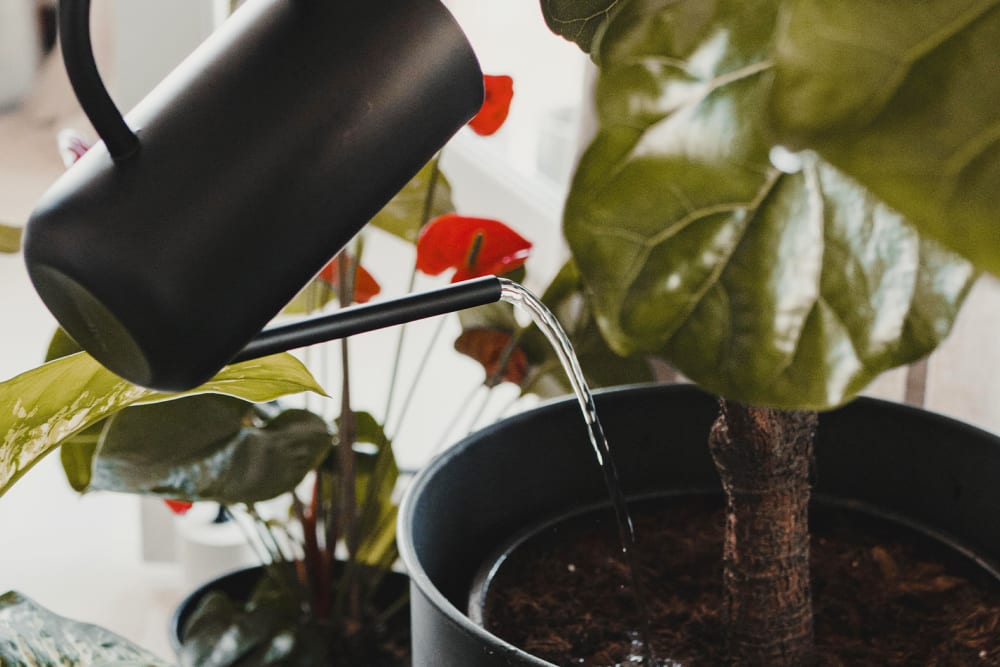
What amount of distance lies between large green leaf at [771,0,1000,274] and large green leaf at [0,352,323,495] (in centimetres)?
31

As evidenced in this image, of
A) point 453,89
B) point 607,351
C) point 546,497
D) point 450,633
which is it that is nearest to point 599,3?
point 453,89

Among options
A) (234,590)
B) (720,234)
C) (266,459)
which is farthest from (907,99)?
(234,590)

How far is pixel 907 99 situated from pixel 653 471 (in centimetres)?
61

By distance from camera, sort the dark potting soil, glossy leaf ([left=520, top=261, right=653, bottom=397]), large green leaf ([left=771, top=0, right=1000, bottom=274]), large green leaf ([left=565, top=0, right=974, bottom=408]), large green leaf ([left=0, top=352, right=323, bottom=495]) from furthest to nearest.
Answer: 1. glossy leaf ([left=520, top=261, right=653, bottom=397])
2. the dark potting soil
3. large green leaf ([left=0, top=352, right=323, bottom=495])
4. large green leaf ([left=565, top=0, right=974, bottom=408])
5. large green leaf ([left=771, top=0, right=1000, bottom=274])

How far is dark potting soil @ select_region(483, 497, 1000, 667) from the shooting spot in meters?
0.68

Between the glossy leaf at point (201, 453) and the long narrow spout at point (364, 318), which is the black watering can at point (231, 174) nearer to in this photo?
the long narrow spout at point (364, 318)

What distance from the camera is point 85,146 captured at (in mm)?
833

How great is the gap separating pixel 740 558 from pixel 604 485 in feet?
0.65

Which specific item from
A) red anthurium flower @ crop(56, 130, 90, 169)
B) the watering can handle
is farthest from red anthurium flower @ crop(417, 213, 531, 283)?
the watering can handle

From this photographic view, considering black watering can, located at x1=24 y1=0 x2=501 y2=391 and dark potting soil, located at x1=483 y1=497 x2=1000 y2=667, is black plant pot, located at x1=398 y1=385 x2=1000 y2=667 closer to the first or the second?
dark potting soil, located at x1=483 y1=497 x2=1000 y2=667

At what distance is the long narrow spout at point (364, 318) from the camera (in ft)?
1.40

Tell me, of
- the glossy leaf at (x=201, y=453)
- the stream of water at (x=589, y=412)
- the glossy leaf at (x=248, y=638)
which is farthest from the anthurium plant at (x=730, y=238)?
the glossy leaf at (x=248, y=638)

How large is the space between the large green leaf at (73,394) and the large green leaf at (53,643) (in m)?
0.10

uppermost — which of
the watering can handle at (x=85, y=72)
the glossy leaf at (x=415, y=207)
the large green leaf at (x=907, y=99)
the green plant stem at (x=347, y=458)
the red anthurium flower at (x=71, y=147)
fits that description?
the glossy leaf at (x=415, y=207)
